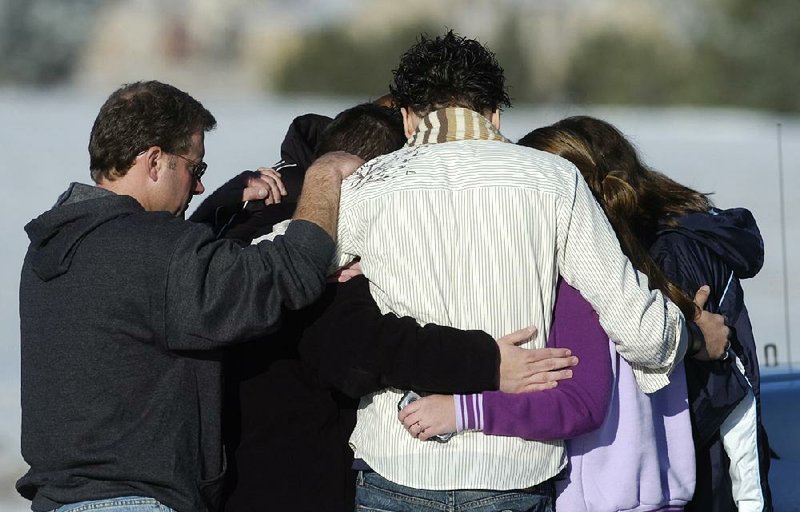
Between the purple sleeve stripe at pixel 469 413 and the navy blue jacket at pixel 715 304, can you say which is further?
the navy blue jacket at pixel 715 304

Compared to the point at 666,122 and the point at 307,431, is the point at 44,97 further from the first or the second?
the point at 307,431

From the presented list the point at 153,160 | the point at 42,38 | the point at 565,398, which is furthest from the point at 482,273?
the point at 42,38

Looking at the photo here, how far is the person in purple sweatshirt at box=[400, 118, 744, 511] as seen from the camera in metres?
2.32

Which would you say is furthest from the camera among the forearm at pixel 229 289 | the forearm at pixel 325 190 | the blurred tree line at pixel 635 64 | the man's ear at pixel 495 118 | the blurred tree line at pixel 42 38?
the blurred tree line at pixel 42 38

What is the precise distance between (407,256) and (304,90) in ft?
66.2

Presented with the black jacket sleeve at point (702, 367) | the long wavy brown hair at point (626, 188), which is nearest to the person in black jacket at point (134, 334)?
the long wavy brown hair at point (626, 188)

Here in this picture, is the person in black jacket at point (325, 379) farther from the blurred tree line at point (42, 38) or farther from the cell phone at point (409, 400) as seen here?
the blurred tree line at point (42, 38)

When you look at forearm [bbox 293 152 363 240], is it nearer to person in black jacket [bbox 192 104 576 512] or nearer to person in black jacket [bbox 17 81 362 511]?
person in black jacket [bbox 17 81 362 511]

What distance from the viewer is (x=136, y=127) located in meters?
2.41

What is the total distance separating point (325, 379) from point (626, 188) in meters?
0.78

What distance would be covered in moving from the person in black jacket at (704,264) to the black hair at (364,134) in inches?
11.7

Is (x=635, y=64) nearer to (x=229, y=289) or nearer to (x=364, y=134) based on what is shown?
(x=364, y=134)

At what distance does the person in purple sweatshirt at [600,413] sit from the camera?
232 centimetres

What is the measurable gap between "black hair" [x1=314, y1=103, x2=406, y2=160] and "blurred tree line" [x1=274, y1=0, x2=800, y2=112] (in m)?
18.7
